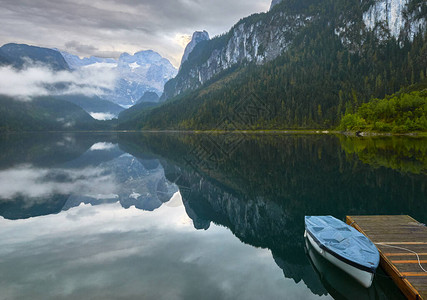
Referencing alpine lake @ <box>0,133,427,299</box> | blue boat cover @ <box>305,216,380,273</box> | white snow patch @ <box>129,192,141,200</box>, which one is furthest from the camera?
white snow patch @ <box>129,192,141,200</box>

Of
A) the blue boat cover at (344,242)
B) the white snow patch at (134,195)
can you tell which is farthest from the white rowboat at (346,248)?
the white snow patch at (134,195)

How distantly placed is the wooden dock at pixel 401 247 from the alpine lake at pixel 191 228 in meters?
1.07

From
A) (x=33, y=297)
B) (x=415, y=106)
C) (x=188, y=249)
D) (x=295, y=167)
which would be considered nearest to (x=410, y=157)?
(x=295, y=167)

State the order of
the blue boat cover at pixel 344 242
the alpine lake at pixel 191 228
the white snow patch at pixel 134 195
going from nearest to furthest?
the blue boat cover at pixel 344 242 < the alpine lake at pixel 191 228 < the white snow patch at pixel 134 195

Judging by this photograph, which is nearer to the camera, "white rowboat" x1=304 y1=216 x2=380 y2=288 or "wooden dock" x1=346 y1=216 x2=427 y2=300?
"wooden dock" x1=346 y1=216 x2=427 y2=300

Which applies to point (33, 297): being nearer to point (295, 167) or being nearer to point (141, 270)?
point (141, 270)

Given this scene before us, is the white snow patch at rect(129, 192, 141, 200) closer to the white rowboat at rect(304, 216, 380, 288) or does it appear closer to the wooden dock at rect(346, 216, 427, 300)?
the white rowboat at rect(304, 216, 380, 288)

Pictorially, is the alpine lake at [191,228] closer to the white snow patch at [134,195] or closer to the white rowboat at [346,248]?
the white snow patch at [134,195]

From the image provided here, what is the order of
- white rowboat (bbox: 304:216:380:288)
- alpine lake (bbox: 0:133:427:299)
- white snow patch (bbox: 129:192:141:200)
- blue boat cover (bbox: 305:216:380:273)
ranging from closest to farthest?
white rowboat (bbox: 304:216:380:288) < blue boat cover (bbox: 305:216:380:273) < alpine lake (bbox: 0:133:427:299) < white snow patch (bbox: 129:192:141:200)

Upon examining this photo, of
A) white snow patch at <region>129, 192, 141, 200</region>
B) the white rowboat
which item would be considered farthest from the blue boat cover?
white snow patch at <region>129, 192, 141, 200</region>

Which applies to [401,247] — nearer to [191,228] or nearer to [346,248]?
[346,248]

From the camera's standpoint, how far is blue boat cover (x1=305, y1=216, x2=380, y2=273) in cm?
1434

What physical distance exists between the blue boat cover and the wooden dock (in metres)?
1.16

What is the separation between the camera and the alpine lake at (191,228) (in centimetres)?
1505
